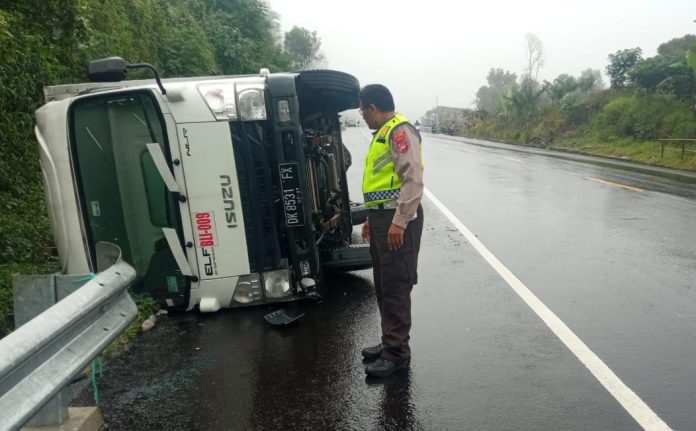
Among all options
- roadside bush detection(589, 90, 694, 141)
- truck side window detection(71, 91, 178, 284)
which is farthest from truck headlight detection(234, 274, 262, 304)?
roadside bush detection(589, 90, 694, 141)

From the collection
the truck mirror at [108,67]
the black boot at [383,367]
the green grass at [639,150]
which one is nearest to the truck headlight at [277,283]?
the black boot at [383,367]

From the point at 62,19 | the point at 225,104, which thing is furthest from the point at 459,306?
the point at 62,19

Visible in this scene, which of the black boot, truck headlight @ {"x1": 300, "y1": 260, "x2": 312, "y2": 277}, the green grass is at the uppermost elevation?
truck headlight @ {"x1": 300, "y1": 260, "x2": 312, "y2": 277}

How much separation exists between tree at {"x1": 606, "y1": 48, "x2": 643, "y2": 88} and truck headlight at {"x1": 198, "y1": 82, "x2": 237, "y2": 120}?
95.1 feet

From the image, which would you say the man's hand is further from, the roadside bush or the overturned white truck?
the roadside bush

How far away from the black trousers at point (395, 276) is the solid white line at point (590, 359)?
123 centimetres

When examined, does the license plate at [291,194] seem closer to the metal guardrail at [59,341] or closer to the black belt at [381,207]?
the black belt at [381,207]

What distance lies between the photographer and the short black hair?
12.0 feet

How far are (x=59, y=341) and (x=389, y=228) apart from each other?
2.06 metres

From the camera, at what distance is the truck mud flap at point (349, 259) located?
18.7 ft

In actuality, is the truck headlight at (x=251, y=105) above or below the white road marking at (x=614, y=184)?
above

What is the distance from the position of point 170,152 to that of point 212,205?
519 millimetres

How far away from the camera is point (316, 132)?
5730 mm

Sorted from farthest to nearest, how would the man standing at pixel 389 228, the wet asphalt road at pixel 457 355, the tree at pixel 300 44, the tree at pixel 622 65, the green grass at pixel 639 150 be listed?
the tree at pixel 300 44 < the tree at pixel 622 65 < the green grass at pixel 639 150 < the man standing at pixel 389 228 < the wet asphalt road at pixel 457 355
